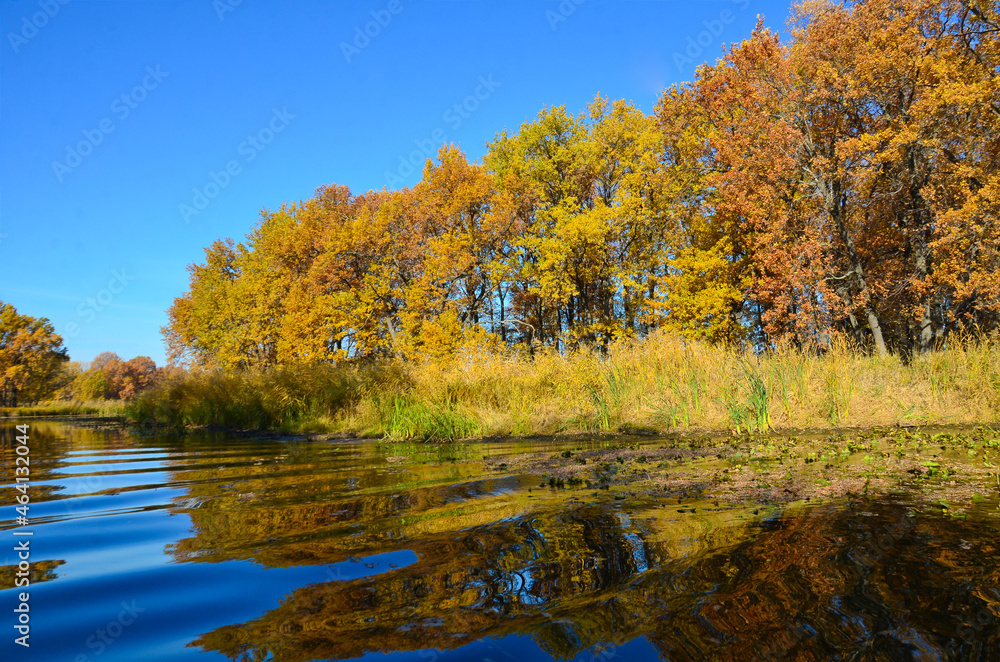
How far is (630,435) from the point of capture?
1053 cm

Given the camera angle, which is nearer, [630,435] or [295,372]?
[630,435]

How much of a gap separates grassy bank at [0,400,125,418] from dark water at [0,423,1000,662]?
36.9m

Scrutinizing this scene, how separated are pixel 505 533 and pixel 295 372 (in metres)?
15.1

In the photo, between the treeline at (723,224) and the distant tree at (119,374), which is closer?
the treeline at (723,224)

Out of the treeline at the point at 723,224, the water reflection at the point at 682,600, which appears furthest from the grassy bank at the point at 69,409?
the water reflection at the point at 682,600

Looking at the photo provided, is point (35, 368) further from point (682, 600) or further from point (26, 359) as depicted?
point (682, 600)

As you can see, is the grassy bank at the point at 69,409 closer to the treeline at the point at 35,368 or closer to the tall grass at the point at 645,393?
the treeline at the point at 35,368

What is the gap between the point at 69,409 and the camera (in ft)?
128

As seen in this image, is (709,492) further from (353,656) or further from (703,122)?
(703,122)

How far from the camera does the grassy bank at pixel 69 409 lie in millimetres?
35312

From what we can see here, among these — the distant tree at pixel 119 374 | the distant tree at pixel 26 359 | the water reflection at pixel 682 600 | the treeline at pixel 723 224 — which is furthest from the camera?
the distant tree at pixel 119 374

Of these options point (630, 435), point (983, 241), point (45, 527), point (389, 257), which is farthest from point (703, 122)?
point (45, 527)

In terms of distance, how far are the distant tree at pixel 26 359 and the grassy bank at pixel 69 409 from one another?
2158 mm

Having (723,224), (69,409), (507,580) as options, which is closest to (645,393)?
(507,580)
